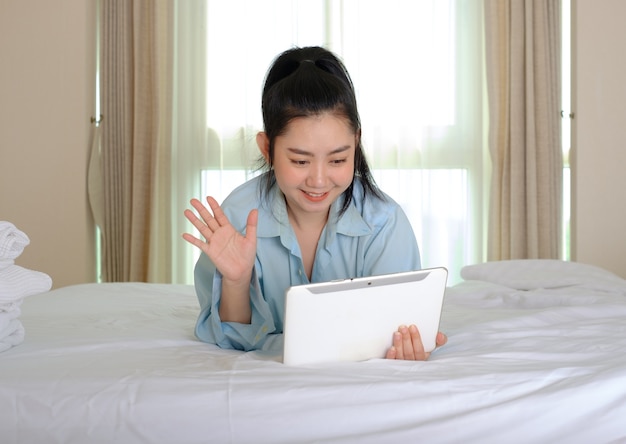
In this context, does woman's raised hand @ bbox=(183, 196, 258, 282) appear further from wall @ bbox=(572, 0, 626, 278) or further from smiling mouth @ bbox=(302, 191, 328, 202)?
wall @ bbox=(572, 0, 626, 278)

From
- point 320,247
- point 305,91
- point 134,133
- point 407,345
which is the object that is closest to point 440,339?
point 407,345

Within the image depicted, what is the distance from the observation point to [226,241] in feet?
5.00

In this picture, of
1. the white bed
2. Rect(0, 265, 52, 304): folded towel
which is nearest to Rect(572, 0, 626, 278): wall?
the white bed

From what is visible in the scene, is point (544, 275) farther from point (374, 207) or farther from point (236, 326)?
point (236, 326)

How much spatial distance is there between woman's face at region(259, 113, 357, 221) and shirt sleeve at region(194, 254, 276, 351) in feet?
0.76

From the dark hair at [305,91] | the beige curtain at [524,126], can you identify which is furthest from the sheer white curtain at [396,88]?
the dark hair at [305,91]

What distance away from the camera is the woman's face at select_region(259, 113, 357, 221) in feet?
5.06

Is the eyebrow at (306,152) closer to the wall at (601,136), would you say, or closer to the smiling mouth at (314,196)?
the smiling mouth at (314,196)

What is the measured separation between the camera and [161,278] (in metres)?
4.10

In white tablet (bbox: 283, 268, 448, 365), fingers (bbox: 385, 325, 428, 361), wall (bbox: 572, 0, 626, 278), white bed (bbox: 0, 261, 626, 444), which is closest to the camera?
white bed (bbox: 0, 261, 626, 444)

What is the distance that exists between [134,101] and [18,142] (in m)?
0.62

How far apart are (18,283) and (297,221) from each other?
0.63 meters

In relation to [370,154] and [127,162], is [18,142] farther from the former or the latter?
[370,154]

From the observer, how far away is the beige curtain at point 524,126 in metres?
3.83
